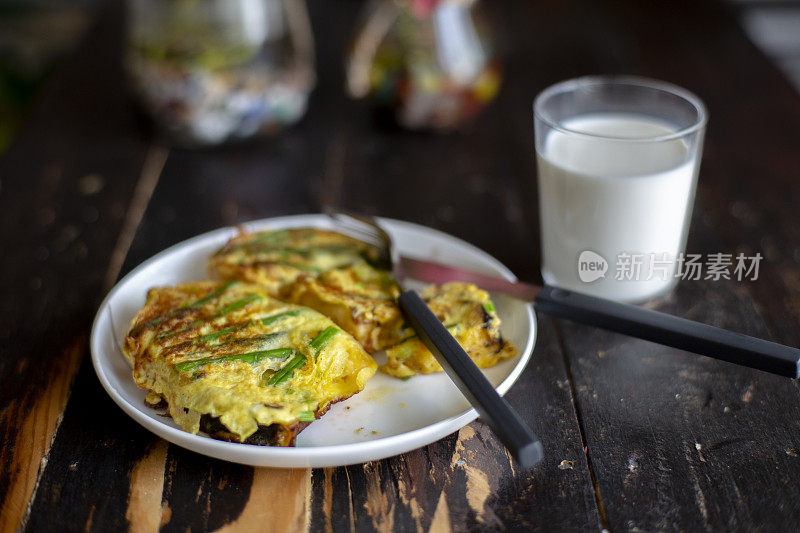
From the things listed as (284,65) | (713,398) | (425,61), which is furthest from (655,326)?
(284,65)

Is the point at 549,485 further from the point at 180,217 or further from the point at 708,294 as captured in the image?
the point at 180,217

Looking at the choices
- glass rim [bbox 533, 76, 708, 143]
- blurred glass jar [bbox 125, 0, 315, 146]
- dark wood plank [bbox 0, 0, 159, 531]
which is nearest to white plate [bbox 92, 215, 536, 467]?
dark wood plank [bbox 0, 0, 159, 531]

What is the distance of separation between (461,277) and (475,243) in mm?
350

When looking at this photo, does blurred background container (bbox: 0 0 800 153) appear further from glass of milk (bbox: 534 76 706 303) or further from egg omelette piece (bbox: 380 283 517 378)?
egg omelette piece (bbox: 380 283 517 378)

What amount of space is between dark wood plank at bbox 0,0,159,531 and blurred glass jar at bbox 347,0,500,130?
2.22ft

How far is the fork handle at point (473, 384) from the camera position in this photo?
0.84m

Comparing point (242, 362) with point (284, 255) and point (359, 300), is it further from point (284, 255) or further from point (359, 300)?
point (284, 255)

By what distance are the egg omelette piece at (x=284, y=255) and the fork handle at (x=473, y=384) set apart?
0.74 feet

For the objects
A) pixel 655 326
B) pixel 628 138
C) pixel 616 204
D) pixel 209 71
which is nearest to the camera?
pixel 655 326

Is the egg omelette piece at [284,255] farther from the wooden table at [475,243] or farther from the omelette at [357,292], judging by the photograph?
the wooden table at [475,243]

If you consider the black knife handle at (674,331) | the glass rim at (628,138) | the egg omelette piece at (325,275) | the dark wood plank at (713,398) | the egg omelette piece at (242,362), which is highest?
the glass rim at (628,138)

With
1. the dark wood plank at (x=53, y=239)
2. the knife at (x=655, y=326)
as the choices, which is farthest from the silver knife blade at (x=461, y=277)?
the dark wood plank at (x=53, y=239)

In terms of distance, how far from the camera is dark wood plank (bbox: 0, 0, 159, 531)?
1.13 m

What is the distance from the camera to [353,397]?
1102mm
